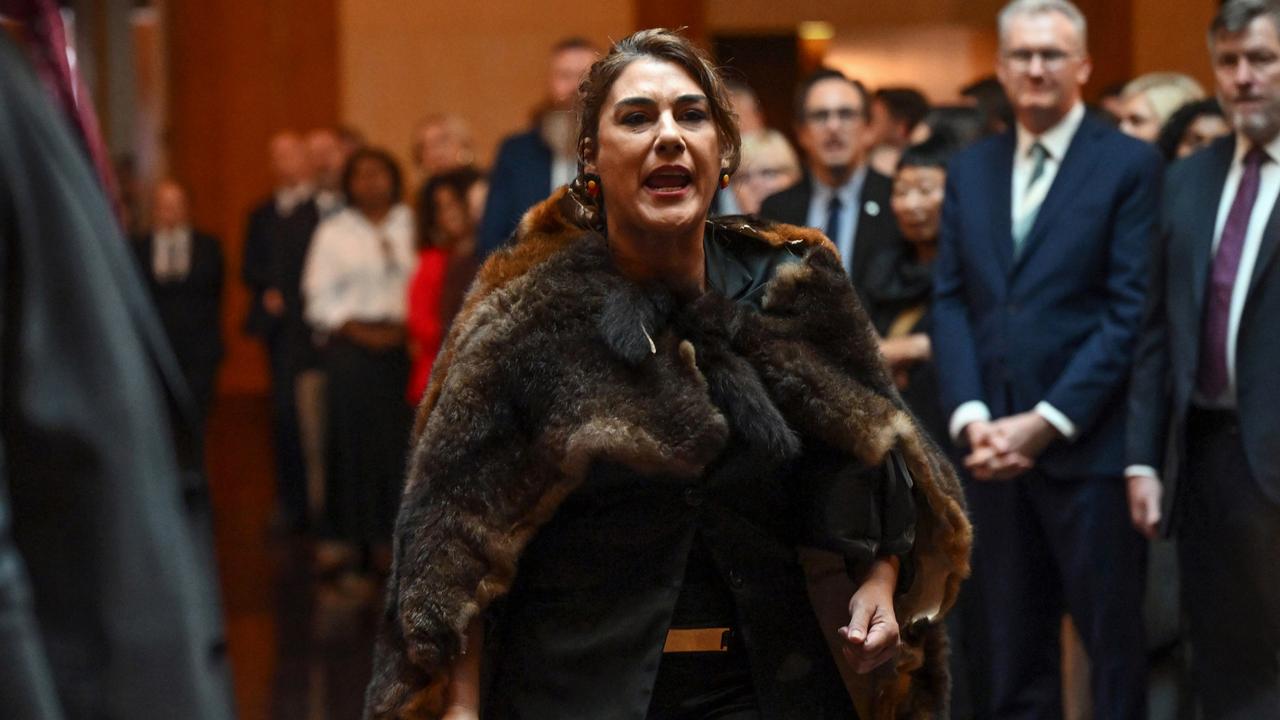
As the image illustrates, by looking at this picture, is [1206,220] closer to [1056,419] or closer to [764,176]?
[1056,419]

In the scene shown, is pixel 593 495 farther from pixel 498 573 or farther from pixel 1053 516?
pixel 1053 516

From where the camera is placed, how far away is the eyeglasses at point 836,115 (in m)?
5.73

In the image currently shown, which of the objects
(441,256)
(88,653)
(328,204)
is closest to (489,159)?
(328,204)

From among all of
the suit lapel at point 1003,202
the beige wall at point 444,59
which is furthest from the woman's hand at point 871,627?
the beige wall at point 444,59

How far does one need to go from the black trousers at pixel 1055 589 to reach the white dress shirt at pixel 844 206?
1.10 metres

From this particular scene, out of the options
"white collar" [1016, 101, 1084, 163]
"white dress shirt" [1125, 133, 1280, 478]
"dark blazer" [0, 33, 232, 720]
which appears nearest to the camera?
"dark blazer" [0, 33, 232, 720]

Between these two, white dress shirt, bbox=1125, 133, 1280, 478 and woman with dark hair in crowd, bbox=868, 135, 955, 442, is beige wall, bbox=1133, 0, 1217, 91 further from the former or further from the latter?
white dress shirt, bbox=1125, 133, 1280, 478

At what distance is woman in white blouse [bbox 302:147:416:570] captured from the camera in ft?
28.3

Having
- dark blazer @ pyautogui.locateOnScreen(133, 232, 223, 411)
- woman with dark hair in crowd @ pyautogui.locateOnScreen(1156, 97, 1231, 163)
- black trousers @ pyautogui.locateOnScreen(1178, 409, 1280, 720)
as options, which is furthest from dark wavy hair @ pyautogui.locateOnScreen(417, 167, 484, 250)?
black trousers @ pyautogui.locateOnScreen(1178, 409, 1280, 720)

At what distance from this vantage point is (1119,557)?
4.61 metres

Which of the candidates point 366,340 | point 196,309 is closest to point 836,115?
point 366,340

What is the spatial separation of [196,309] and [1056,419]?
22.3 feet

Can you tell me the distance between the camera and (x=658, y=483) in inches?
108

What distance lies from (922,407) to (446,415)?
2.80 m
